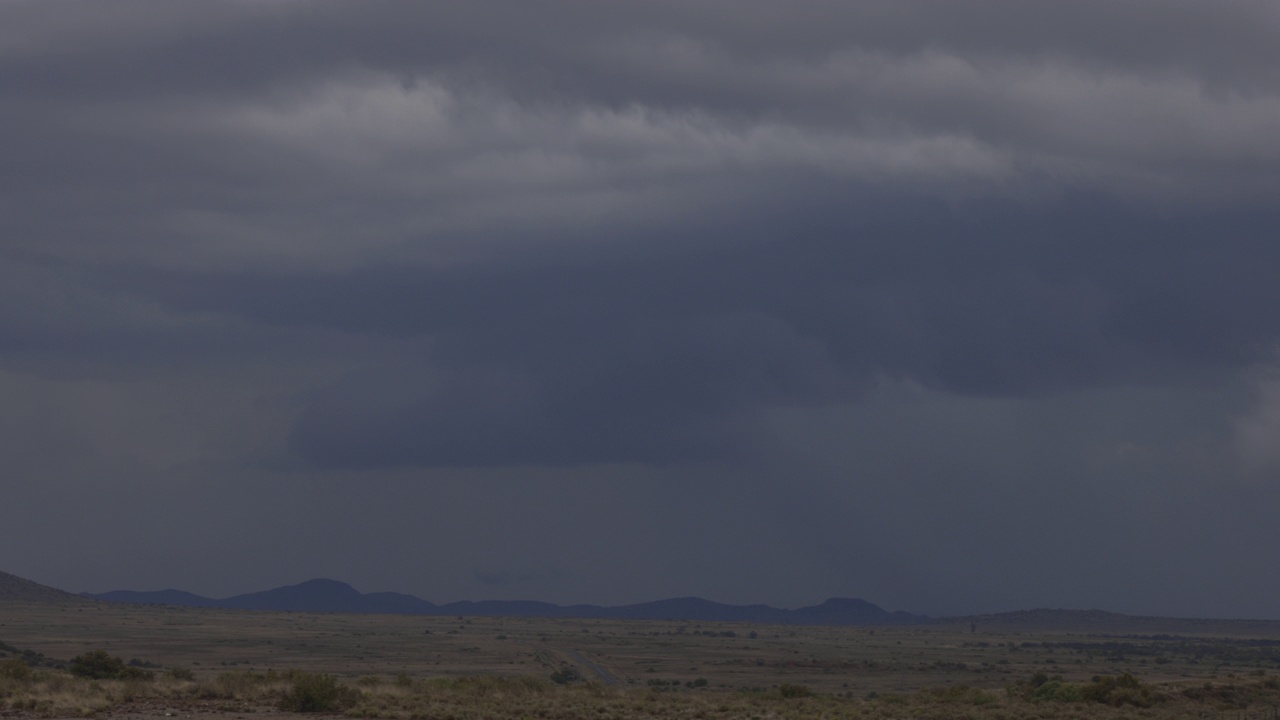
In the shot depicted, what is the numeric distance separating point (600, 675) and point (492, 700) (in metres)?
55.1

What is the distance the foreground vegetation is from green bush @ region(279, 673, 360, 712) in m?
→ 0.04

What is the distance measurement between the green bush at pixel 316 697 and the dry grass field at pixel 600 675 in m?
0.28

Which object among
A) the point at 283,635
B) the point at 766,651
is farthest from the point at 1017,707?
the point at 283,635

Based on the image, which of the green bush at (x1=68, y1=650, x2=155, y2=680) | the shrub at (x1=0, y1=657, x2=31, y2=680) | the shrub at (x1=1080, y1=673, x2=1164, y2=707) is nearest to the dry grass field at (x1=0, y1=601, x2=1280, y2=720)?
the shrub at (x1=1080, y1=673, x2=1164, y2=707)

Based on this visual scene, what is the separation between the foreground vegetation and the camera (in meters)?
43.3

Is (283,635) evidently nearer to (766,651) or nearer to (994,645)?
(766,651)

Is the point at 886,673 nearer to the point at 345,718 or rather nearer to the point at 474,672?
the point at 474,672

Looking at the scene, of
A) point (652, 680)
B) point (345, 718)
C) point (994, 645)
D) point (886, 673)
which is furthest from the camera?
point (994, 645)

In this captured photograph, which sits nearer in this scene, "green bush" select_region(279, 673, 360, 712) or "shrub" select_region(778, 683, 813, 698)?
"green bush" select_region(279, 673, 360, 712)

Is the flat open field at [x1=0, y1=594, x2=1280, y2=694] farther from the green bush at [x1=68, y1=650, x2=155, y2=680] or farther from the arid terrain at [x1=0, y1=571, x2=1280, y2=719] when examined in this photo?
the green bush at [x1=68, y1=650, x2=155, y2=680]

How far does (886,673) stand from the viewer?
108 metres

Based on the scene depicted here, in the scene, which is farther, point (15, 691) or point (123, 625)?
point (123, 625)

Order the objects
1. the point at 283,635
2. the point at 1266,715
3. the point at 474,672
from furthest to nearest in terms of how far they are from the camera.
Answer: the point at 283,635
the point at 474,672
the point at 1266,715

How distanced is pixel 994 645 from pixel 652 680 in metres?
114
